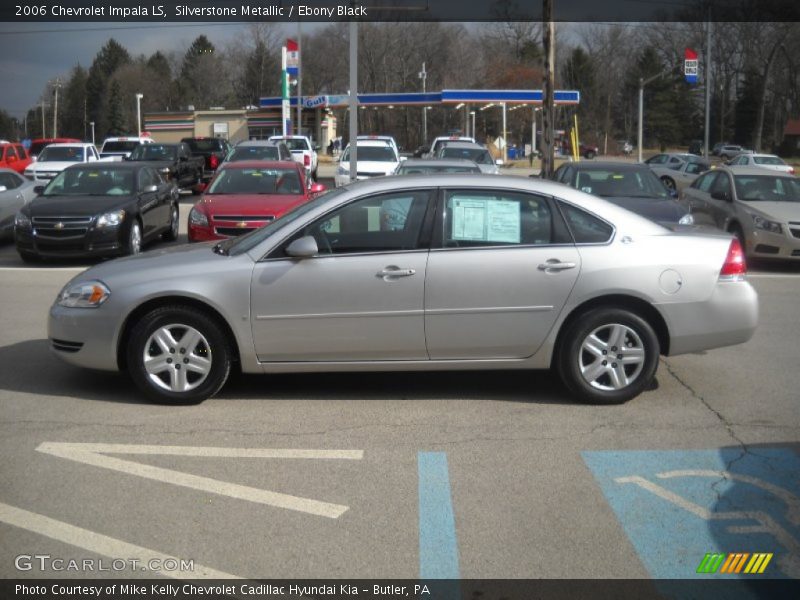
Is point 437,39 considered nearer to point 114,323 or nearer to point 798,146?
point 798,146

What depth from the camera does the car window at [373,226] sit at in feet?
21.7

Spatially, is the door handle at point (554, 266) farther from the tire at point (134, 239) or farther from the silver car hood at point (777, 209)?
the tire at point (134, 239)

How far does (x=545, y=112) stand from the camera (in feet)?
76.1

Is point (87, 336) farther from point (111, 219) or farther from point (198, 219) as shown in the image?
point (111, 219)

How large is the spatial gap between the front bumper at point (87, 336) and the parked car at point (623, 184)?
8.74 meters

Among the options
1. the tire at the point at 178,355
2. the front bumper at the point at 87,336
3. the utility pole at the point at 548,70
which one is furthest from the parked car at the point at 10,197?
the tire at the point at 178,355

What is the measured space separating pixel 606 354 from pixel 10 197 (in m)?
14.8

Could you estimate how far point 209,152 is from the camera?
112ft

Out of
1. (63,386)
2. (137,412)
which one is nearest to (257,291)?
(137,412)

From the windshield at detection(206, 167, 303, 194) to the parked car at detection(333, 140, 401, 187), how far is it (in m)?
9.28

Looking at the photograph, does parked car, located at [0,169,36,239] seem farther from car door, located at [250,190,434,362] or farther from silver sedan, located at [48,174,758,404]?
car door, located at [250,190,434,362]

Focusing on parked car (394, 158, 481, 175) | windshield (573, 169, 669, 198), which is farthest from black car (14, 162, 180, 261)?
windshield (573, 169, 669, 198)

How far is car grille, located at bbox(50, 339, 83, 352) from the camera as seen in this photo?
263 inches

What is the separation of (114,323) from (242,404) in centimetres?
109
